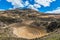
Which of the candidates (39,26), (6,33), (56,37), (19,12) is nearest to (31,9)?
(19,12)

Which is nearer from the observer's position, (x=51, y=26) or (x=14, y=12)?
(x=51, y=26)

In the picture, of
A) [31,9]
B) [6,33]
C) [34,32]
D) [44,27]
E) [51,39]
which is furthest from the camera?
[31,9]

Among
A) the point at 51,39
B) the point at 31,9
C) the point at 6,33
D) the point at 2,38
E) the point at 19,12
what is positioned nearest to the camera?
the point at 51,39

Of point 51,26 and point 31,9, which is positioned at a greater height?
point 31,9

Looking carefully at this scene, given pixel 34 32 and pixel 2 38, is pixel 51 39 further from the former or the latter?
pixel 34 32

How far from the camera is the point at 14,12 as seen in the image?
85.5 metres

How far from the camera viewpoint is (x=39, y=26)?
47.6 m

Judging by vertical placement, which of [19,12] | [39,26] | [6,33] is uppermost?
[19,12]

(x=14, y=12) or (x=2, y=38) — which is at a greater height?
(x=14, y=12)

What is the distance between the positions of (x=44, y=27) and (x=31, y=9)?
166 feet

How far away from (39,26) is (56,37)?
19187mm

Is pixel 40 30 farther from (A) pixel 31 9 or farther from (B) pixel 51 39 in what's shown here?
(A) pixel 31 9

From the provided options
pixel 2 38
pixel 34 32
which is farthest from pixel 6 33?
pixel 34 32

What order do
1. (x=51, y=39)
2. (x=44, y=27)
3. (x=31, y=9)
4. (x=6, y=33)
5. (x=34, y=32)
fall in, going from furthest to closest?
(x=31, y=9) < (x=44, y=27) < (x=34, y=32) < (x=6, y=33) < (x=51, y=39)
